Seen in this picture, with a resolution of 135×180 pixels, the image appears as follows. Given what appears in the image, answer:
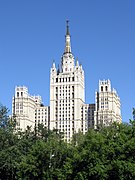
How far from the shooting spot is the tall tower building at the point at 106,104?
181 meters

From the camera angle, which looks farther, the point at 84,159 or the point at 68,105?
the point at 68,105

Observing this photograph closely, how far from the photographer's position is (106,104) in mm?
184000

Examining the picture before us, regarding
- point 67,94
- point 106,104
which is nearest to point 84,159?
point 106,104

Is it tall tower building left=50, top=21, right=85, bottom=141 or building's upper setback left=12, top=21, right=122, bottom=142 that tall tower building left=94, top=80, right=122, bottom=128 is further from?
tall tower building left=50, top=21, right=85, bottom=141

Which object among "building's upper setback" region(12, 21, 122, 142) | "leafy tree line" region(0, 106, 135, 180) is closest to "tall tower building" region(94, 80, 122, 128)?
"building's upper setback" region(12, 21, 122, 142)

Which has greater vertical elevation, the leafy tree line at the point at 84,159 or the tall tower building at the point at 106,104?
the tall tower building at the point at 106,104

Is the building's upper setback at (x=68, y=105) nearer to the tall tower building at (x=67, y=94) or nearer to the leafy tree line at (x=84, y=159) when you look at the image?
the tall tower building at (x=67, y=94)

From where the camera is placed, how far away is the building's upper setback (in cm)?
18275

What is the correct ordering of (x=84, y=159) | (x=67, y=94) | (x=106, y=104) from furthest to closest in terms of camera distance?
(x=67, y=94) < (x=106, y=104) < (x=84, y=159)

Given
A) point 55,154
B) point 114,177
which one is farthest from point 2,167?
point 114,177

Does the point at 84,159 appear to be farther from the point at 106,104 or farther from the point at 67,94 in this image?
the point at 67,94

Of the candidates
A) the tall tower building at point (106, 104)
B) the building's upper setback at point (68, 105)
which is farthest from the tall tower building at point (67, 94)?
the tall tower building at point (106, 104)

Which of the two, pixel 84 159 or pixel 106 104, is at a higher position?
pixel 106 104

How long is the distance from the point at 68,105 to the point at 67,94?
4975 millimetres
